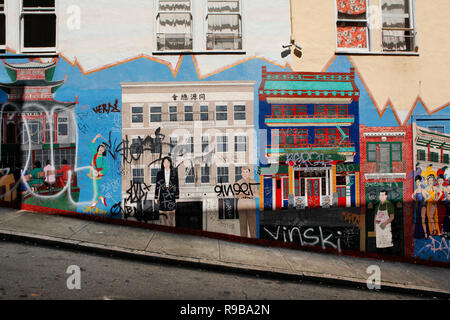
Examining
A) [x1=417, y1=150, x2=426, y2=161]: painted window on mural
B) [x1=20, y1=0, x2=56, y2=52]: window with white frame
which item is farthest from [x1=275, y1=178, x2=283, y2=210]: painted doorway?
[x1=20, y1=0, x2=56, y2=52]: window with white frame

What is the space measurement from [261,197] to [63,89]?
5.81 m

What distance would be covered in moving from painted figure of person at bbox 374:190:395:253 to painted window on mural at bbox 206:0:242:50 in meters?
5.68

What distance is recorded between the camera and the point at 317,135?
28.3 feet

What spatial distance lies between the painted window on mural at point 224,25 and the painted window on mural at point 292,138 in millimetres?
2595

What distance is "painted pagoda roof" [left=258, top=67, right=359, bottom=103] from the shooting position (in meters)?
8.58

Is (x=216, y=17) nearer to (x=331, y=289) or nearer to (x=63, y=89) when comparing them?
(x=63, y=89)

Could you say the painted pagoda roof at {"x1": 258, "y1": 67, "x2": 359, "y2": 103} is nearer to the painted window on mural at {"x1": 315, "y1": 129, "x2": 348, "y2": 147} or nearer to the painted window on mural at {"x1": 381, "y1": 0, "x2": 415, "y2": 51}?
the painted window on mural at {"x1": 315, "y1": 129, "x2": 348, "y2": 147}

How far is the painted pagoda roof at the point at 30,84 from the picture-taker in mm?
8383

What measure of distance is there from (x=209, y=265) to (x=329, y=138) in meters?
4.61

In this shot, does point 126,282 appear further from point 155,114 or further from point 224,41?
point 224,41

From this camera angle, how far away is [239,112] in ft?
28.0

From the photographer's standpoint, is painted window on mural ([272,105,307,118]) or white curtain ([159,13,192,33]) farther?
white curtain ([159,13,192,33])

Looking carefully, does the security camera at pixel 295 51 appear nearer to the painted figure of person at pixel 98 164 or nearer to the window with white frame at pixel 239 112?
the window with white frame at pixel 239 112

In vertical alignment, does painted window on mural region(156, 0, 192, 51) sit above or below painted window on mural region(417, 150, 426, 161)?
above
